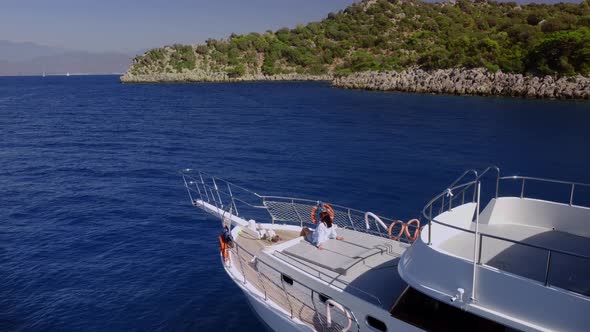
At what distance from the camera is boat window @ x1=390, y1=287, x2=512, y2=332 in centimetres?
819

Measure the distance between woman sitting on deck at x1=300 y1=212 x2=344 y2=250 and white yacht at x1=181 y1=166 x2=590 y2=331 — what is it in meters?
0.21

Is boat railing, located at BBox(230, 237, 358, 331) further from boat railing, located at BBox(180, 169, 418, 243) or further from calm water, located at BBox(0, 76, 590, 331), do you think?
boat railing, located at BBox(180, 169, 418, 243)

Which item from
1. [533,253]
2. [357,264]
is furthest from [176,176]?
[533,253]

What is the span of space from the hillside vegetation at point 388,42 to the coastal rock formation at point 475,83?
5.51 metres

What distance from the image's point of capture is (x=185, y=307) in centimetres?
1534

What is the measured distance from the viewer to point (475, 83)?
83.6 metres

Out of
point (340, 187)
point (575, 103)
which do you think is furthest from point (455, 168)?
point (575, 103)

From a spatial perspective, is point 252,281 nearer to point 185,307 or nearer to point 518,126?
point 185,307

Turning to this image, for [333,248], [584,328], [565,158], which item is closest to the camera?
[584,328]

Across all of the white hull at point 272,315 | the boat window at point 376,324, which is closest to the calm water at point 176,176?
the white hull at point 272,315

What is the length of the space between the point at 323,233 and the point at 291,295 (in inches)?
87.1

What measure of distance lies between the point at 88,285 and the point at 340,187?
16.2 m

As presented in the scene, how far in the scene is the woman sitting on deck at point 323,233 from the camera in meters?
12.3

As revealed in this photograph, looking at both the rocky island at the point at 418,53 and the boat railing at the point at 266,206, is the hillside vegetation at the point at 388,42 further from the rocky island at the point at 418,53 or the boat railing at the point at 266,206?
the boat railing at the point at 266,206
